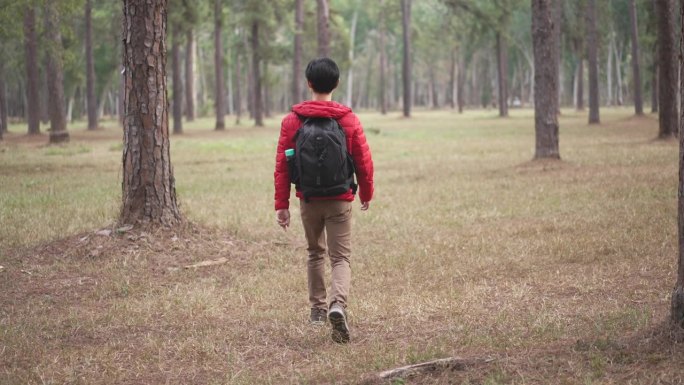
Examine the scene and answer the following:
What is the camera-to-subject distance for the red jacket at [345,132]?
5.55m

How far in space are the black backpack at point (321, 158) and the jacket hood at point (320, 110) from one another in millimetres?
36

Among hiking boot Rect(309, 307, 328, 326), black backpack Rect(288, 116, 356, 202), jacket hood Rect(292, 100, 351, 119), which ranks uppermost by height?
jacket hood Rect(292, 100, 351, 119)

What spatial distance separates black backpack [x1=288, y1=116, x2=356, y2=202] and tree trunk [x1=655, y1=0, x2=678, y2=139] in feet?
60.9

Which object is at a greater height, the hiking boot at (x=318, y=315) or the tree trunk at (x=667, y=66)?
the tree trunk at (x=667, y=66)

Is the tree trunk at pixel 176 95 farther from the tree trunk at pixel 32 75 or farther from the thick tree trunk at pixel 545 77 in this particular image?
the thick tree trunk at pixel 545 77

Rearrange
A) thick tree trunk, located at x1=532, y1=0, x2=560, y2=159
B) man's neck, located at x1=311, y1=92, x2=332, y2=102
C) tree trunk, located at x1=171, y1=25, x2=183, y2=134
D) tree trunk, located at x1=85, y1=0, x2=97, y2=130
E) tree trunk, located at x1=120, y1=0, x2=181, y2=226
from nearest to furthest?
1. man's neck, located at x1=311, y1=92, x2=332, y2=102
2. tree trunk, located at x1=120, y1=0, x2=181, y2=226
3. thick tree trunk, located at x1=532, y1=0, x2=560, y2=159
4. tree trunk, located at x1=171, y1=25, x2=183, y2=134
5. tree trunk, located at x1=85, y1=0, x2=97, y2=130

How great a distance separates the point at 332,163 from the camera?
5.45m

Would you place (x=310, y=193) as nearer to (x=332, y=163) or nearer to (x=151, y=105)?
(x=332, y=163)

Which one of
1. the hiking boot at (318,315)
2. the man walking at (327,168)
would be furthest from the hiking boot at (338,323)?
the hiking boot at (318,315)

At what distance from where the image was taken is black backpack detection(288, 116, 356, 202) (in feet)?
17.8

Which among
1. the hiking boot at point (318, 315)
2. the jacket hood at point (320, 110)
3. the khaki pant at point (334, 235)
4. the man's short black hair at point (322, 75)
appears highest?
the man's short black hair at point (322, 75)

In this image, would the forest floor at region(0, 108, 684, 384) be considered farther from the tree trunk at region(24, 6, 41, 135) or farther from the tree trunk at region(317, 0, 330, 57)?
the tree trunk at region(24, 6, 41, 135)

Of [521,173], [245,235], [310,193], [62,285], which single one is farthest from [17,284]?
[521,173]

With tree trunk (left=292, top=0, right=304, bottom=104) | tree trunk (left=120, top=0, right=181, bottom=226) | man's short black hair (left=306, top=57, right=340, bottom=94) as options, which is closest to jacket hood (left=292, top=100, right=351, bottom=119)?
man's short black hair (left=306, top=57, right=340, bottom=94)
